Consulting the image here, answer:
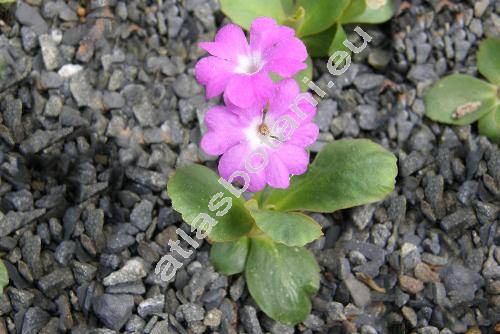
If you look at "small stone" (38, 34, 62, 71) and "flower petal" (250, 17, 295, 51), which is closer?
"flower petal" (250, 17, 295, 51)

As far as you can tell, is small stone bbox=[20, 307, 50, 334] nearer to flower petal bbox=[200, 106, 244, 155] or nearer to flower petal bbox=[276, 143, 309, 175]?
flower petal bbox=[200, 106, 244, 155]

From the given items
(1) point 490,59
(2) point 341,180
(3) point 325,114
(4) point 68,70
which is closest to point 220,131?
(2) point 341,180

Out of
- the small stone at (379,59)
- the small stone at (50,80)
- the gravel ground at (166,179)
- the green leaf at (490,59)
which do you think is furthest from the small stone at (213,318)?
the green leaf at (490,59)

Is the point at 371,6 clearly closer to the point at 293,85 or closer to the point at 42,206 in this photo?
the point at 293,85

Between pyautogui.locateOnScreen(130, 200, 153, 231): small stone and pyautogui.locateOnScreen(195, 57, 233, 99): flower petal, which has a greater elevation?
pyautogui.locateOnScreen(195, 57, 233, 99): flower petal

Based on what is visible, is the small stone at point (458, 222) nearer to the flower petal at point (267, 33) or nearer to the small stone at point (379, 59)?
the small stone at point (379, 59)

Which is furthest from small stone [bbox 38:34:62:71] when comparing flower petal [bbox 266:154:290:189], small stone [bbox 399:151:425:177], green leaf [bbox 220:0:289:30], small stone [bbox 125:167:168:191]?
small stone [bbox 399:151:425:177]
